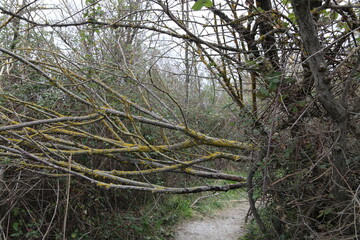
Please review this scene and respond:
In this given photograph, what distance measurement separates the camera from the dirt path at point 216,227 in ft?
18.6

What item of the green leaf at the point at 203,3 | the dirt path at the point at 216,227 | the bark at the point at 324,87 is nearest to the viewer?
the bark at the point at 324,87

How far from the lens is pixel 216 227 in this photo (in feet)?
20.0

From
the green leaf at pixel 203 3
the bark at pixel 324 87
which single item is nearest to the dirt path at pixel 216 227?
the bark at pixel 324 87

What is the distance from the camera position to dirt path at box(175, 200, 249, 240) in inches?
223

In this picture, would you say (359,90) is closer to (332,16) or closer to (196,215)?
(332,16)

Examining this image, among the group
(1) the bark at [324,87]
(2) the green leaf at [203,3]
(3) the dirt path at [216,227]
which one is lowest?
(3) the dirt path at [216,227]

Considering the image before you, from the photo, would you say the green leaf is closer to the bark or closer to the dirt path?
the bark

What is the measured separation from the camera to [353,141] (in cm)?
201

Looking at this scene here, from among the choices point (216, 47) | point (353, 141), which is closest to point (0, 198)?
point (216, 47)

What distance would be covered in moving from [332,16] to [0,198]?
4438 mm

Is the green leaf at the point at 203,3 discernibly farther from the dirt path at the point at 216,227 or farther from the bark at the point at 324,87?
the dirt path at the point at 216,227

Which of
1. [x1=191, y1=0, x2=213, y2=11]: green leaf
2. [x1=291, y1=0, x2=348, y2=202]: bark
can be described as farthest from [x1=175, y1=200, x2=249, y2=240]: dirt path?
[x1=191, y1=0, x2=213, y2=11]: green leaf

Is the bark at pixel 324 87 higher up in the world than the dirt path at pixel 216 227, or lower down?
higher up

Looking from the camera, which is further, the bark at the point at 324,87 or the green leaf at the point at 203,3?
the green leaf at the point at 203,3
